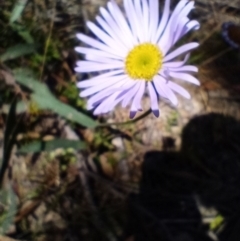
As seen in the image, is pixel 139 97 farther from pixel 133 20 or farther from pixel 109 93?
pixel 133 20

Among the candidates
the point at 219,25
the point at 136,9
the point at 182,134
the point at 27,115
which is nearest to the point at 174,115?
the point at 182,134

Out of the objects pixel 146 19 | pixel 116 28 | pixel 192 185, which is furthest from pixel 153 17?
pixel 192 185

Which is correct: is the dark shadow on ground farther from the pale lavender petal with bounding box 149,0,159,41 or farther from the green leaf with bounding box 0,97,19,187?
the pale lavender petal with bounding box 149,0,159,41

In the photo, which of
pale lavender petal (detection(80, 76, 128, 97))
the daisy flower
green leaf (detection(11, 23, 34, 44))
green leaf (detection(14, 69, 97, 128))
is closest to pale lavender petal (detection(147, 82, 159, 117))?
the daisy flower

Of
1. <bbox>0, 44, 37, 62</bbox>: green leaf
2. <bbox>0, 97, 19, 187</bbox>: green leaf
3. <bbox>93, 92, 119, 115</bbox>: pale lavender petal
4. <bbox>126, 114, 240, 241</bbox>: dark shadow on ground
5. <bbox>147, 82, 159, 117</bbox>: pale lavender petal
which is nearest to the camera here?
<bbox>147, 82, 159, 117</bbox>: pale lavender petal

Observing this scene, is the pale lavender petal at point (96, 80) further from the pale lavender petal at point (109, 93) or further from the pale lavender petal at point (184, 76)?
the pale lavender petal at point (184, 76)

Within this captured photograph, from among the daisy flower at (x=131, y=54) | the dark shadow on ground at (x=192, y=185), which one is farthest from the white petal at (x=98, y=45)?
the dark shadow on ground at (x=192, y=185)

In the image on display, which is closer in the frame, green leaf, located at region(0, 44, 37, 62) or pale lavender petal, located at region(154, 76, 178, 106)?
pale lavender petal, located at region(154, 76, 178, 106)
